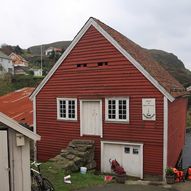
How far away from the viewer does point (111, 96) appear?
17750mm

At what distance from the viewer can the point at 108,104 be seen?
18.0m

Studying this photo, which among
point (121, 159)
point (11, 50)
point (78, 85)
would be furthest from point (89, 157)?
point (11, 50)

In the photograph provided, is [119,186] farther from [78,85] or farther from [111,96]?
[78,85]

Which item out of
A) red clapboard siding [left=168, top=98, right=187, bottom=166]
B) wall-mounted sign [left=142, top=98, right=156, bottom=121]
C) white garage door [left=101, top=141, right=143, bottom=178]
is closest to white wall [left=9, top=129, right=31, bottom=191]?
wall-mounted sign [left=142, top=98, right=156, bottom=121]

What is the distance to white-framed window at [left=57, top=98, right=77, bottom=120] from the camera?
62.5 ft

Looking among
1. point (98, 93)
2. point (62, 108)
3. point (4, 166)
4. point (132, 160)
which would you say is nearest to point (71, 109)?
point (62, 108)

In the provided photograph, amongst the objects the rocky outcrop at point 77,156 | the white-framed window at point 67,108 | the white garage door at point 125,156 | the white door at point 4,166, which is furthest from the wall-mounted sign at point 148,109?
the white door at point 4,166

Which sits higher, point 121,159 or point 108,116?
point 108,116

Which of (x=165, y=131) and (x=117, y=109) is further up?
(x=117, y=109)

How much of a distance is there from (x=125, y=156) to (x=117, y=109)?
258 centimetres

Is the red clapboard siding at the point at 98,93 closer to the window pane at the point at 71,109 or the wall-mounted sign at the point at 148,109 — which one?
the wall-mounted sign at the point at 148,109

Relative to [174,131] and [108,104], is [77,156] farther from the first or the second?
[174,131]

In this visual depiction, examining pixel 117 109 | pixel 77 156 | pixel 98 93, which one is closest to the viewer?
pixel 77 156

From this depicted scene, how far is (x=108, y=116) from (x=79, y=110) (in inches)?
73.8
